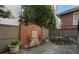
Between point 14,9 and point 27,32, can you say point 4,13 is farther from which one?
point 27,32

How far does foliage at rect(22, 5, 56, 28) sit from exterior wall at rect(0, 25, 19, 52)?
26 cm

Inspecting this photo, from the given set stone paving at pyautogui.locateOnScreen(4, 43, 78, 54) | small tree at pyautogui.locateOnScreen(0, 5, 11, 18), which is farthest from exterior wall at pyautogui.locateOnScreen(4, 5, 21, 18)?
stone paving at pyautogui.locateOnScreen(4, 43, 78, 54)

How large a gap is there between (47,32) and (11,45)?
2.08 ft

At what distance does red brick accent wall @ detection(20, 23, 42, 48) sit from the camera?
104 inches

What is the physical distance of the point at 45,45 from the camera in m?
2.63

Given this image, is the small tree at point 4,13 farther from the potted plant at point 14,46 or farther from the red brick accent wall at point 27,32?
the potted plant at point 14,46

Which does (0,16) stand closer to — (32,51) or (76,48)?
(32,51)

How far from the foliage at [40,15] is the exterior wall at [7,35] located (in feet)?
0.86

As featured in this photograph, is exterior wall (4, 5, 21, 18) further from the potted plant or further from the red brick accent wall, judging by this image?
the potted plant

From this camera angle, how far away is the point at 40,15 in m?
2.64

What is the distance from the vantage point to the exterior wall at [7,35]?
2.57 metres

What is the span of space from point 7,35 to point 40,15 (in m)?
0.64
